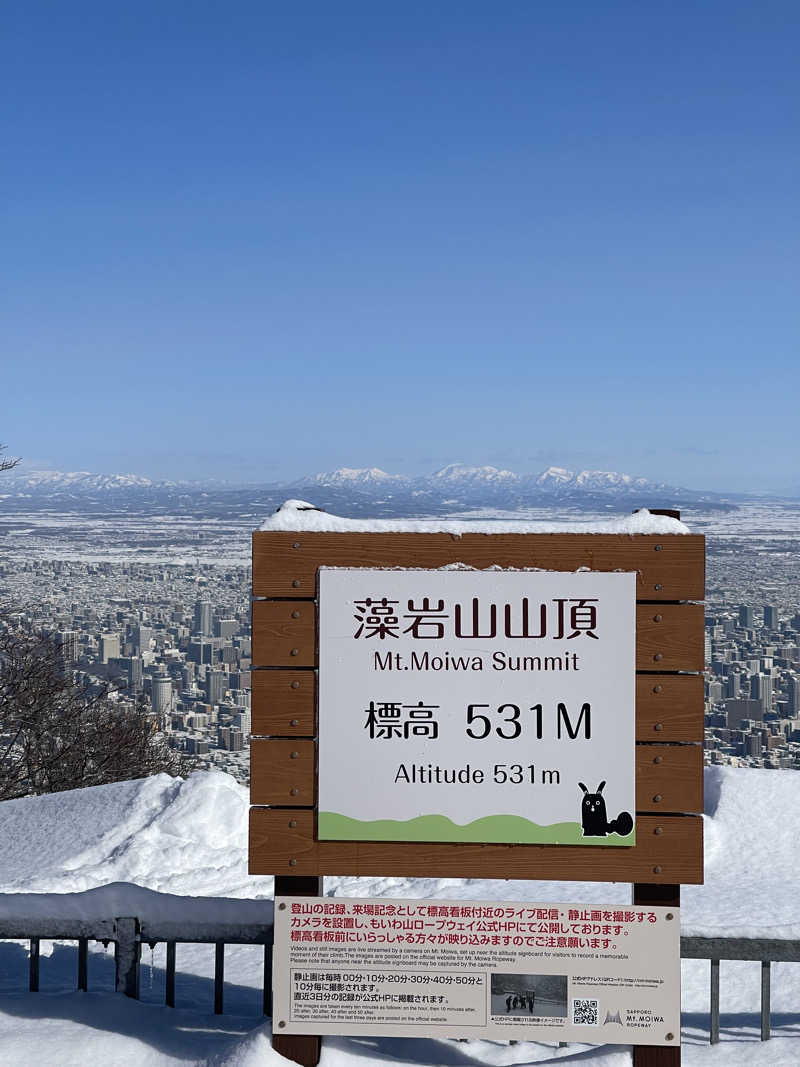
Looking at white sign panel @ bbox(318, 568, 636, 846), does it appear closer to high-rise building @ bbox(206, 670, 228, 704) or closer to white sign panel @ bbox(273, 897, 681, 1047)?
white sign panel @ bbox(273, 897, 681, 1047)

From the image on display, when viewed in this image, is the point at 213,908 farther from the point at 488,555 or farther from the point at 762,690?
the point at 762,690

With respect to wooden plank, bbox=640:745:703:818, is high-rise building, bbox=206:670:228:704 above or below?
below

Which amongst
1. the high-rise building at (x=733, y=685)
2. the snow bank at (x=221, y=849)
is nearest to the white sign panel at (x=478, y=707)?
the snow bank at (x=221, y=849)

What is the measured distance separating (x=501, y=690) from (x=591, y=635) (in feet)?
1.27

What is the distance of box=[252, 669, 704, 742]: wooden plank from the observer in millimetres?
3574

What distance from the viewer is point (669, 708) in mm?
3578

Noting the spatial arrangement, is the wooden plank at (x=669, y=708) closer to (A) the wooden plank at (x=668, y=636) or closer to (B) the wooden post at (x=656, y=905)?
(A) the wooden plank at (x=668, y=636)

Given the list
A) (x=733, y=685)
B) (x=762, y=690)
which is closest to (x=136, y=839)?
(x=733, y=685)

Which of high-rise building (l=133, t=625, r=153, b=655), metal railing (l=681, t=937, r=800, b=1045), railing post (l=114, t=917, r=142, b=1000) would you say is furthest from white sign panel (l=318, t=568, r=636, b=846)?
high-rise building (l=133, t=625, r=153, b=655)

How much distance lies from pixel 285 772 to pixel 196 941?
36.7 inches

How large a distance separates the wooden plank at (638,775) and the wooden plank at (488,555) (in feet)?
1.84

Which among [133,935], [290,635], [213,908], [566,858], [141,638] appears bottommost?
[141,638]

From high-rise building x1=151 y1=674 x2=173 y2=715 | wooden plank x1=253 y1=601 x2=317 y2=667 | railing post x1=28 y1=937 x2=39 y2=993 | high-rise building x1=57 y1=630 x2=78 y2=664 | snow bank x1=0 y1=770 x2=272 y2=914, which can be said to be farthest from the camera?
high-rise building x1=151 y1=674 x2=173 y2=715

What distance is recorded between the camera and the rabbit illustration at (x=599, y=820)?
3.54m
